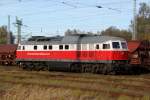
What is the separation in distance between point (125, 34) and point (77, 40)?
215ft

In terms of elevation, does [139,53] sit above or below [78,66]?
above

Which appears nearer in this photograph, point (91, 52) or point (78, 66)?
point (91, 52)

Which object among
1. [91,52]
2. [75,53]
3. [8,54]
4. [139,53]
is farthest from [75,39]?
[8,54]

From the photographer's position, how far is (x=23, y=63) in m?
40.4

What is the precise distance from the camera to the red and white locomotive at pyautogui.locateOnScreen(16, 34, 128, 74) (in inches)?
1282

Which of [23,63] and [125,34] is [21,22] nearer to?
[125,34]

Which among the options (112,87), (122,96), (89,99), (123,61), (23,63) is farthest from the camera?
(23,63)

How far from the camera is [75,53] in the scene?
→ 35.2 metres

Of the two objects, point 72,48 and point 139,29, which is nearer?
point 72,48

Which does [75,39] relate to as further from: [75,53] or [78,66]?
[78,66]

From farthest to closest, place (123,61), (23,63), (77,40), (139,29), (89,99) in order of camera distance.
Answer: (139,29)
(23,63)
(77,40)
(123,61)
(89,99)

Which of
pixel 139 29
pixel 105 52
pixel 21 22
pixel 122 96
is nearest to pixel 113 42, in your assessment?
pixel 105 52

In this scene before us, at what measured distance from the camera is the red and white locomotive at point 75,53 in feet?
107

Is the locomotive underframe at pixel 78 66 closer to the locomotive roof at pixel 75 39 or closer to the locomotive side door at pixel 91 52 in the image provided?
the locomotive side door at pixel 91 52
